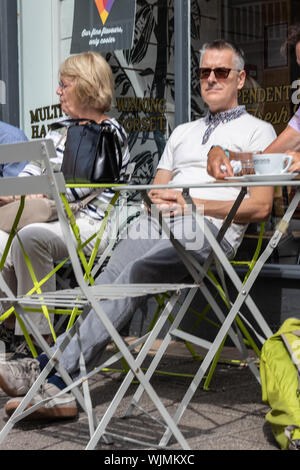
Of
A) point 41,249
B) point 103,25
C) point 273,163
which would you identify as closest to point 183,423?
point 273,163

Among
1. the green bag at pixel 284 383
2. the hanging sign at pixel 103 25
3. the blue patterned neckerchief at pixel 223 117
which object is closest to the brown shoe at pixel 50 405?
the green bag at pixel 284 383

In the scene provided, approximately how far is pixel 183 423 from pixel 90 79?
202 cm

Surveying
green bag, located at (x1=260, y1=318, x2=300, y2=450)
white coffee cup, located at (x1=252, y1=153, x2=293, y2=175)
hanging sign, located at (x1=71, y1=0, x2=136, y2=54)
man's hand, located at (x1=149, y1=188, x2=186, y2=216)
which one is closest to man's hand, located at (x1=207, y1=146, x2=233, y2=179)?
man's hand, located at (x1=149, y1=188, x2=186, y2=216)

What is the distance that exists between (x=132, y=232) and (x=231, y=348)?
1.19 metres

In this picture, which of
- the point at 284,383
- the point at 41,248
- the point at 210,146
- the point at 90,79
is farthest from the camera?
the point at 90,79

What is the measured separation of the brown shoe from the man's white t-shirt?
1012 millimetres

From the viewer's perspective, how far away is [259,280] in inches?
178

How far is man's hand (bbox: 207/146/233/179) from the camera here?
3138 millimetres

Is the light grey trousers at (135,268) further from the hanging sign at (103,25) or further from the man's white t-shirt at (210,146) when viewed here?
the hanging sign at (103,25)

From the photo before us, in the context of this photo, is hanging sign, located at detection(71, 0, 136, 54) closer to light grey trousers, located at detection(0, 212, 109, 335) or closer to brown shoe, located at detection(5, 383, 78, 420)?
light grey trousers, located at detection(0, 212, 109, 335)

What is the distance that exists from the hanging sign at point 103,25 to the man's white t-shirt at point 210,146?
1314mm

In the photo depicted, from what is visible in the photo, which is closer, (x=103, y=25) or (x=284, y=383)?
(x=284, y=383)

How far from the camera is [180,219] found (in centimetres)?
361

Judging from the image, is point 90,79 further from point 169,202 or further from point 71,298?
point 71,298
